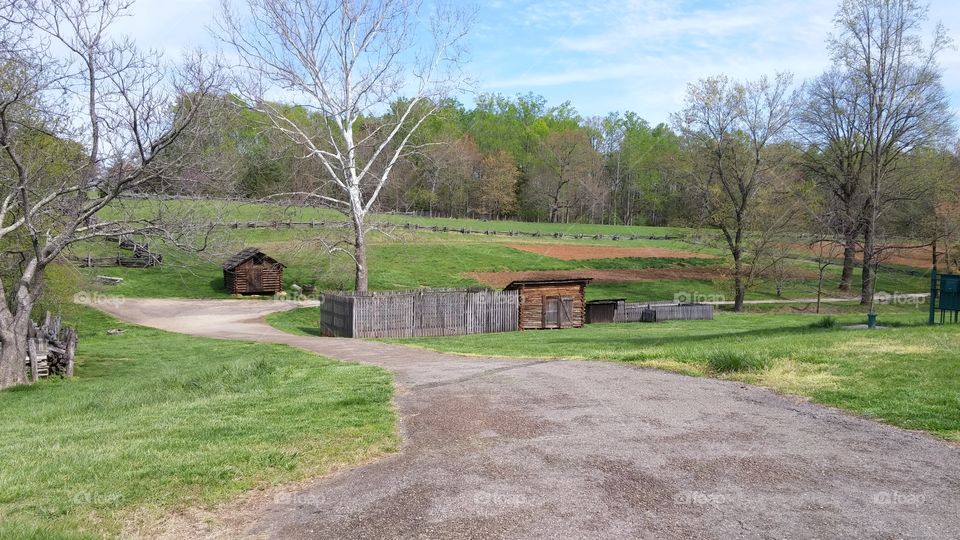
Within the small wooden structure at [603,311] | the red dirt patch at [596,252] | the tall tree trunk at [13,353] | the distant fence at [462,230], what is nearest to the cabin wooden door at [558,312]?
the small wooden structure at [603,311]

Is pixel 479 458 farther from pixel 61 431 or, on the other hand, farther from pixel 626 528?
pixel 61 431

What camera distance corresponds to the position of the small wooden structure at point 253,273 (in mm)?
42531

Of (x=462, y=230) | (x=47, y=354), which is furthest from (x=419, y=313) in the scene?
(x=462, y=230)

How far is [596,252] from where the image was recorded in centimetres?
6475

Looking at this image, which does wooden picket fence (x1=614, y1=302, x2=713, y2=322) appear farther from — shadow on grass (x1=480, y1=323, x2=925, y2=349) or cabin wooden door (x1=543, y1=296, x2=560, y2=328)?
shadow on grass (x1=480, y1=323, x2=925, y2=349)

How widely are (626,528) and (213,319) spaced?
31.0 m

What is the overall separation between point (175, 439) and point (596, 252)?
2306 inches

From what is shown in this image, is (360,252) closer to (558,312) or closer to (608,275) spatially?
(558,312)

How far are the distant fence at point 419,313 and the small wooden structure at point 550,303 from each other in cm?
59

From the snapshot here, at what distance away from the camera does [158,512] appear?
18.7ft

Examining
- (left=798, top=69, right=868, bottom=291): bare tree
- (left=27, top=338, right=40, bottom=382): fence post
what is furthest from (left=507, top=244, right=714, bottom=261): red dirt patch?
(left=27, top=338, right=40, bottom=382): fence post

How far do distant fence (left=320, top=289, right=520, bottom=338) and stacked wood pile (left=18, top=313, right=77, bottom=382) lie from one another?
9.51 m

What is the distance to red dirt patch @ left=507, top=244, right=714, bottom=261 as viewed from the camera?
204 feet

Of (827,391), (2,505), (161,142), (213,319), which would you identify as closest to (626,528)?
(2,505)
